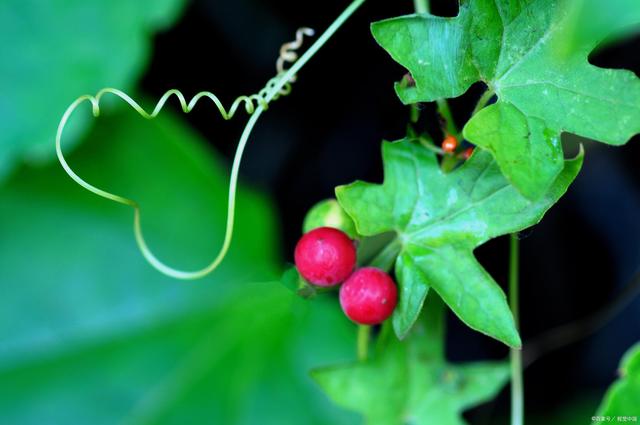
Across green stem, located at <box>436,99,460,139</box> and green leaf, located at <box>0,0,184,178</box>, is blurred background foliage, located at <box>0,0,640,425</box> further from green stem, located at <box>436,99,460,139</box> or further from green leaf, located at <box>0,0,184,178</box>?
green stem, located at <box>436,99,460,139</box>

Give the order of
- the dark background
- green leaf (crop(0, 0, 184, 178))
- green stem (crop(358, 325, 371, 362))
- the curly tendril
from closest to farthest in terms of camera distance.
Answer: the curly tendril, green stem (crop(358, 325, 371, 362)), green leaf (crop(0, 0, 184, 178)), the dark background

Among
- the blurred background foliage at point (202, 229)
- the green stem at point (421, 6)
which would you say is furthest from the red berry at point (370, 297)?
the blurred background foliage at point (202, 229)

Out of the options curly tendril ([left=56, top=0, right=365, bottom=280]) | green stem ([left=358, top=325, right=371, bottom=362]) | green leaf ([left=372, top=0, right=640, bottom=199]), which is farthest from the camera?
green stem ([left=358, top=325, right=371, bottom=362])

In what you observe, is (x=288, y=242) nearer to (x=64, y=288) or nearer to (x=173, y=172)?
(x=173, y=172)

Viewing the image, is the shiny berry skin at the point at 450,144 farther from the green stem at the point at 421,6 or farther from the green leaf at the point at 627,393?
the green leaf at the point at 627,393

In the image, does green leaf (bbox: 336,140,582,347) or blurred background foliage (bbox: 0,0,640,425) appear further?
blurred background foliage (bbox: 0,0,640,425)

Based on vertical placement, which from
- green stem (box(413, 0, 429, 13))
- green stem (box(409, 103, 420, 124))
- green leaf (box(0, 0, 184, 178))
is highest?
green leaf (box(0, 0, 184, 178))

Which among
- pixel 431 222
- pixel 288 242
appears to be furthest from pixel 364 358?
pixel 288 242

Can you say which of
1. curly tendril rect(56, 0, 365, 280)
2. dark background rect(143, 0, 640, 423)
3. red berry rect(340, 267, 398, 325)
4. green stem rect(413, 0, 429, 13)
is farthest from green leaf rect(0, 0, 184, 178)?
red berry rect(340, 267, 398, 325)
